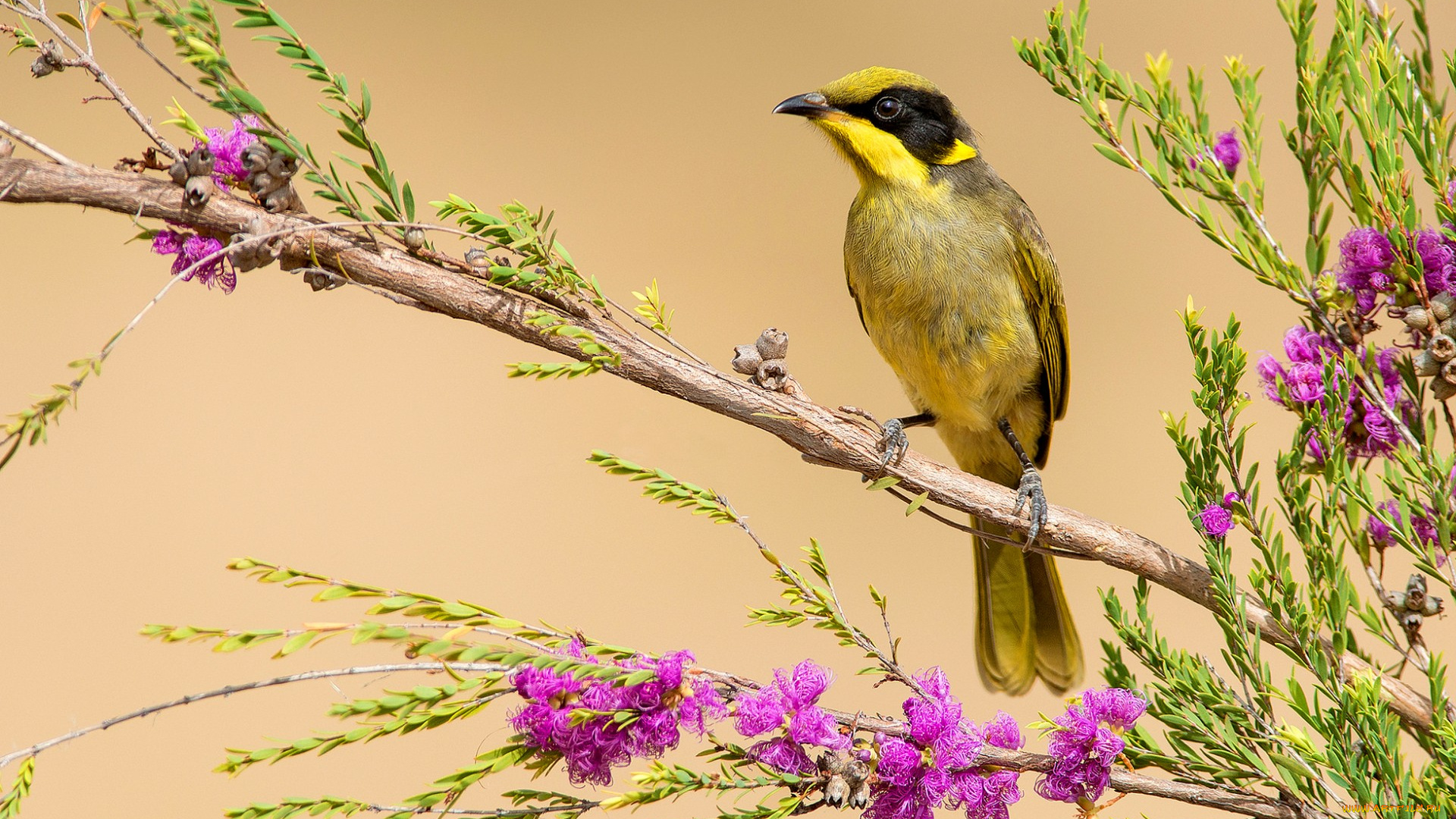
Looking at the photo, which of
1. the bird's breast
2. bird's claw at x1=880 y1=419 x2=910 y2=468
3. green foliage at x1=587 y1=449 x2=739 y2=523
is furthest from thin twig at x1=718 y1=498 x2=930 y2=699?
the bird's breast

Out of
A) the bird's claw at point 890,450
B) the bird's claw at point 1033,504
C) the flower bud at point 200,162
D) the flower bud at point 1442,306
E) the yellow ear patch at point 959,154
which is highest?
the yellow ear patch at point 959,154

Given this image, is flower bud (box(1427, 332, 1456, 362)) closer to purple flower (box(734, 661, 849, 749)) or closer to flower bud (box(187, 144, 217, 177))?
purple flower (box(734, 661, 849, 749))

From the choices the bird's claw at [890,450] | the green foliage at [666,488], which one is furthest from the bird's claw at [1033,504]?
the green foliage at [666,488]

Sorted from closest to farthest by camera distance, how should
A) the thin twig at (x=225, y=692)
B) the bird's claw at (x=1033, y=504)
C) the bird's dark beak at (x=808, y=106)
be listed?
the thin twig at (x=225, y=692) → the bird's claw at (x=1033, y=504) → the bird's dark beak at (x=808, y=106)

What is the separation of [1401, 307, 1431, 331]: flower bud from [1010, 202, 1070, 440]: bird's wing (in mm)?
562

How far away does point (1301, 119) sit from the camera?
57 centimetres

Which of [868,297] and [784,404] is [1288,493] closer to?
[784,404]

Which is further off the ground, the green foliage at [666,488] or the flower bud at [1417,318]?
the flower bud at [1417,318]

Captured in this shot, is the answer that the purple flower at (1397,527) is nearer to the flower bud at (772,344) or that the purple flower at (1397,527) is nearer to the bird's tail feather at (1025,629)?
the flower bud at (772,344)

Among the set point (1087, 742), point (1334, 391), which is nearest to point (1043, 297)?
point (1334, 391)

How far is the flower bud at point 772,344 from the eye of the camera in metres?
0.66

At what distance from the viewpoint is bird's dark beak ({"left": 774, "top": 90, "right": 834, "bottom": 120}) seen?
3.37ft

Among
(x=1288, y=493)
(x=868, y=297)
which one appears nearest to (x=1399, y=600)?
(x=1288, y=493)

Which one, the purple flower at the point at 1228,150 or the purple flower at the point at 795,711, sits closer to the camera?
the purple flower at the point at 795,711
